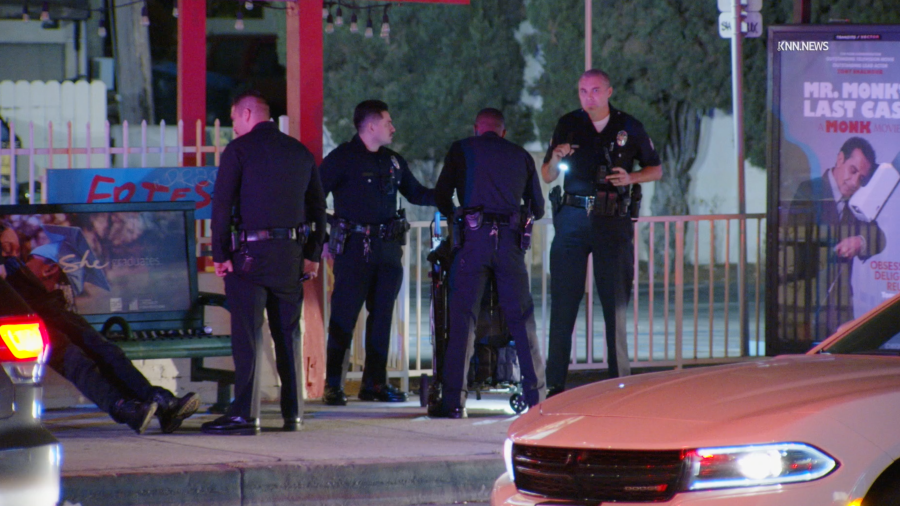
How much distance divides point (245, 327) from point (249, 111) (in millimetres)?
1243

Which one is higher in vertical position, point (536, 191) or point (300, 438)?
point (536, 191)

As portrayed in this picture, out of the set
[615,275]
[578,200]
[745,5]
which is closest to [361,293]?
[578,200]

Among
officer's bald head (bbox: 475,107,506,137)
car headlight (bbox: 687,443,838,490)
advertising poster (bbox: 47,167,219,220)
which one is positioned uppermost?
officer's bald head (bbox: 475,107,506,137)

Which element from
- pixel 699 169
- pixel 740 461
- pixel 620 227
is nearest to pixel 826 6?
pixel 699 169

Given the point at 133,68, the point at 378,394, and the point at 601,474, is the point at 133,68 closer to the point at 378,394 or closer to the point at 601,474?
the point at 378,394

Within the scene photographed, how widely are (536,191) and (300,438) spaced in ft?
7.09

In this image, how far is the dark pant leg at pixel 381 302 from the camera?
343 inches

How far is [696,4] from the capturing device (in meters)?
30.0

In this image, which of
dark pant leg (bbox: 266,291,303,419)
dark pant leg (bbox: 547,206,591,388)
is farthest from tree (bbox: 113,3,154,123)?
dark pant leg (bbox: 266,291,303,419)

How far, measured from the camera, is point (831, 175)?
999 centimetres

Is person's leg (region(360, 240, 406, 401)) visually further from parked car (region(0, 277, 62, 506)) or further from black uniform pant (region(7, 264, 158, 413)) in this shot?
parked car (region(0, 277, 62, 506))

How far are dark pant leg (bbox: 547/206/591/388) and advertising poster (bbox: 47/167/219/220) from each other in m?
2.44

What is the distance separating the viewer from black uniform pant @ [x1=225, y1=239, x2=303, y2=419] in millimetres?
7211

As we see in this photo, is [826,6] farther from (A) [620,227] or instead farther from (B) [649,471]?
(B) [649,471]
